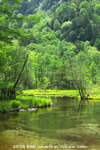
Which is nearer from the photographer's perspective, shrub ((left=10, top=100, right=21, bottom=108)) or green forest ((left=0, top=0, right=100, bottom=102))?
green forest ((left=0, top=0, right=100, bottom=102))

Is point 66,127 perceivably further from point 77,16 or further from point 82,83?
point 77,16

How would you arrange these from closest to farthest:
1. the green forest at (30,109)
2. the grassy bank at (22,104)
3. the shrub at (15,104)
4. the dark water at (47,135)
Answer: the dark water at (47,135)
the green forest at (30,109)
the grassy bank at (22,104)
the shrub at (15,104)

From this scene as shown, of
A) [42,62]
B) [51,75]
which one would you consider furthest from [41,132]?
[42,62]

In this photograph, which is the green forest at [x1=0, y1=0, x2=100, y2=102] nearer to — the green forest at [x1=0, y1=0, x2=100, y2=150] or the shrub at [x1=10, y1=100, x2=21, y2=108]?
the green forest at [x1=0, y1=0, x2=100, y2=150]

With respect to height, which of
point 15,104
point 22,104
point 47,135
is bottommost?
point 22,104

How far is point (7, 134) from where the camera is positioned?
52.6 feet

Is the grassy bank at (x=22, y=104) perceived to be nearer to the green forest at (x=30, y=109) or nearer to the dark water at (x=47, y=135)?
the green forest at (x=30, y=109)

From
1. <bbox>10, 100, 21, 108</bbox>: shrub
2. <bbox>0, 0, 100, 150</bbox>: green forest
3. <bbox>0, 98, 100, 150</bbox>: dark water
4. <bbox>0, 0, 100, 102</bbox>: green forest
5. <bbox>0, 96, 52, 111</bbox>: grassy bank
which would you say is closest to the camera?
<bbox>0, 98, 100, 150</bbox>: dark water

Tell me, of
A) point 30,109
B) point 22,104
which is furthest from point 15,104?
point 30,109

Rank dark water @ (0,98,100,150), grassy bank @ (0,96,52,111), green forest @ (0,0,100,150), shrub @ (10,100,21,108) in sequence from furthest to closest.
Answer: shrub @ (10,100,21,108)
grassy bank @ (0,96,52,111)
green forest @ (0,0,100,150)
dark water @ (0,98,100,150)

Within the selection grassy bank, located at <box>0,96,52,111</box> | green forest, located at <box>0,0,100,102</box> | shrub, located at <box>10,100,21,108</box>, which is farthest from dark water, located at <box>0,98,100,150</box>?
green forest, located at <box>0,0,100,102</box>

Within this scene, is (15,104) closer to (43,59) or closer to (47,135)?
(47,135)

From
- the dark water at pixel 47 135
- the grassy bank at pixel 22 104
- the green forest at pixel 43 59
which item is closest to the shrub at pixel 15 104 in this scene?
the grassy bank at pixel 22 104

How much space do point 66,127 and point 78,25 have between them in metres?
175
